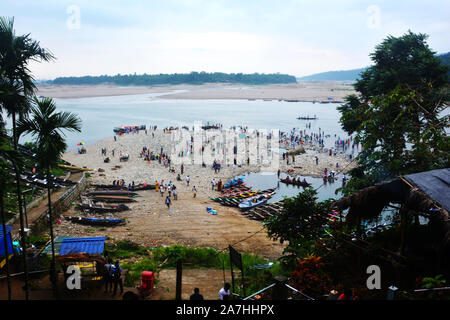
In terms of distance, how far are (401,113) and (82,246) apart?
14068mm

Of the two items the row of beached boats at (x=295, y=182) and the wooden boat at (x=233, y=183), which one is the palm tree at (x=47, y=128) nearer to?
the wooden boat at (x=233, y=183)

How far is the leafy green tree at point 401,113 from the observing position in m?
14.3

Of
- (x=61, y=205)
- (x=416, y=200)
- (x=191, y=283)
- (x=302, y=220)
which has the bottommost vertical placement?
(x=61, y=205)

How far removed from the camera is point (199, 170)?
39094mm

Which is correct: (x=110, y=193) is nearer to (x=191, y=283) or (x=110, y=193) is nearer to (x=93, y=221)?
(x=93, y=221)

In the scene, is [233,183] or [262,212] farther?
[233,183]

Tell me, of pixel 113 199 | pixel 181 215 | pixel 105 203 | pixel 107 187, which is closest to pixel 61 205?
pixel 105 203

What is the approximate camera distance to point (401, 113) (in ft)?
47.7

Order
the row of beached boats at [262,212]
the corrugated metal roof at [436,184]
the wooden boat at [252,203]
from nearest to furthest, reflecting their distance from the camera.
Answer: the corrugated metal roof at [436,184] → the row of beached boats at [262,212] → the wooden boat at [252,203]

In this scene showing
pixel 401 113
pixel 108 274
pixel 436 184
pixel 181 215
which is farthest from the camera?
Answer: pixel 181 215

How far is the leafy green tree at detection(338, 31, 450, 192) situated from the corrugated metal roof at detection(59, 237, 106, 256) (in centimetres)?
1287

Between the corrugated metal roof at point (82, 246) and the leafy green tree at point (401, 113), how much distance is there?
12.9m

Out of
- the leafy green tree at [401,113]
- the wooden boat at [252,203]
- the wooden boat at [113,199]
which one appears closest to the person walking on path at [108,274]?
the leafy green tree at [401,113]

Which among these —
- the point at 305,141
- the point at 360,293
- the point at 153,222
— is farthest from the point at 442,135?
the point at 305,141
